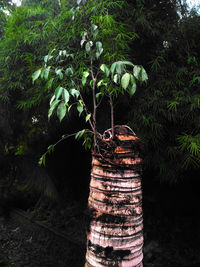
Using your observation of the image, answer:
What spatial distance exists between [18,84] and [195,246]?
345cm

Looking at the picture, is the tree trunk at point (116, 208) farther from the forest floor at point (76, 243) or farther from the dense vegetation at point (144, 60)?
the forest floor at point (76, 243)

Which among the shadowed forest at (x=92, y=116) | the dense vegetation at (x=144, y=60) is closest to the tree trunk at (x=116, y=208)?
the shadowed forest at (x=92, y=116)

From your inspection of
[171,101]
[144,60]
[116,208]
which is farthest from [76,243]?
[144,60]

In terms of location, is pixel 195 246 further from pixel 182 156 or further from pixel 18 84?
pixel 18 84

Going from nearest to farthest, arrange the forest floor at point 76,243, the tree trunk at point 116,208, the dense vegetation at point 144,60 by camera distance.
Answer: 1. the tree trunk at point 116,208
2. the dense vegetation at point 144,60
3. the forest floor at point 76,243

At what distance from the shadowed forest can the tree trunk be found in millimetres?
365

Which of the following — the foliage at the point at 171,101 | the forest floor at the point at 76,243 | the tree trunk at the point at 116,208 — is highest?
the foliage at the point at 171,101

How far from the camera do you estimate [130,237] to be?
938mm

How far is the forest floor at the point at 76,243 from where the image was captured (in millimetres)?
2559

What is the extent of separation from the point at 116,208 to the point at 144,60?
83.5 inches

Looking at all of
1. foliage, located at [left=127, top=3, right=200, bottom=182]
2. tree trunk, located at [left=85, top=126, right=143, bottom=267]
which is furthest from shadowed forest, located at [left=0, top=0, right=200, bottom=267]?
tree trunk, located at [left=85, top=126, right=143, bottom=267]

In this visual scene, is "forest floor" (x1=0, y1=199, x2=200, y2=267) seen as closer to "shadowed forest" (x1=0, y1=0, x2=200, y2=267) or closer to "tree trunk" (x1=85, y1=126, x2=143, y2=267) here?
"shadowed forest" (x1=0, y1=0, x2=200, y2=267)

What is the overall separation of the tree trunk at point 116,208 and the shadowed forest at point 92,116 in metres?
0.36

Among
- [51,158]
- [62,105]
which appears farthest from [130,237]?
[51,158]
